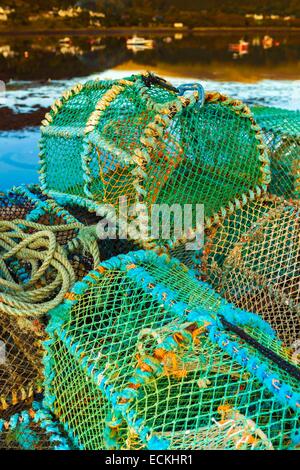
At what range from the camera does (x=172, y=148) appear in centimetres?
240

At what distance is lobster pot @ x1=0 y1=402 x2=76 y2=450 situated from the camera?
6.03 feet

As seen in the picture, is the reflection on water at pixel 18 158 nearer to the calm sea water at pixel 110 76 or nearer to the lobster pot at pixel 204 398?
the calm sea water at pixel 110 76

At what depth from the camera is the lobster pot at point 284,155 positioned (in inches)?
115

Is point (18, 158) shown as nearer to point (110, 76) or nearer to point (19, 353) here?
point (19, 353)

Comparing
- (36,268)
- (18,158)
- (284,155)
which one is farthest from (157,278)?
Answer: (18,158)

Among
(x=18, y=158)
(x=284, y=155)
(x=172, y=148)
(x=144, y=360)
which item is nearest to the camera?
(x=144, y=360)

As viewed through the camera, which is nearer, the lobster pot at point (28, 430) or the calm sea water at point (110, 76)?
the lobster pot at point (28, 430)

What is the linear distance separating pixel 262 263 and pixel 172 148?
669 millimetres

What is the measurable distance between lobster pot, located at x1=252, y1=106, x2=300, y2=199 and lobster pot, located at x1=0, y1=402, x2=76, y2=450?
1791 mm

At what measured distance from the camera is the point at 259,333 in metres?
1.86

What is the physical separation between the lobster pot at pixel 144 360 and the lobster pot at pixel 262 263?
1.07 ft

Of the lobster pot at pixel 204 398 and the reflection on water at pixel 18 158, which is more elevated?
the lobster pot at pixel 204 398

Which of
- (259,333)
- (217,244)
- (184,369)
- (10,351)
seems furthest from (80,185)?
(184,369)

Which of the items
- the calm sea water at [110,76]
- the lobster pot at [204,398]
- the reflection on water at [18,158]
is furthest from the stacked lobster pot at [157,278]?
the calm sea water at [110,76]
